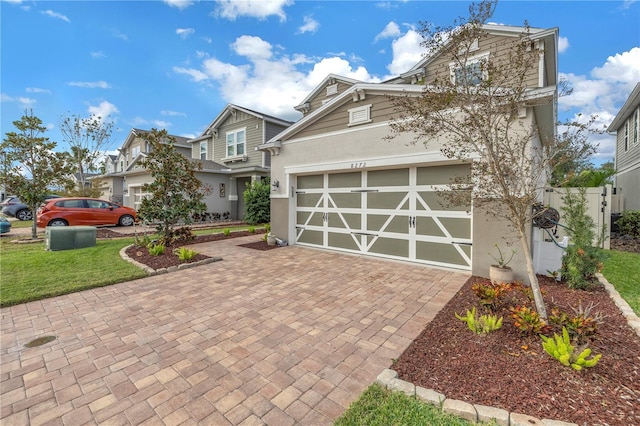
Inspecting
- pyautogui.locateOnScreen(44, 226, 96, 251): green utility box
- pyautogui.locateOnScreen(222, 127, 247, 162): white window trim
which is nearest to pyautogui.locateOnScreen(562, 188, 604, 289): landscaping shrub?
pyautogui.locateOnScreen(44, 226, 96, 251): green utility box

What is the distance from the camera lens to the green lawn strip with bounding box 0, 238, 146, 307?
4.80 metres

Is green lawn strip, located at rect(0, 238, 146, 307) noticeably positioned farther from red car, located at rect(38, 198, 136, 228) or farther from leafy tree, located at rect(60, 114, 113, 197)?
leafy tree, located at rect(60, 114, 113, 197)

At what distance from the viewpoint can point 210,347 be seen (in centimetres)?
313

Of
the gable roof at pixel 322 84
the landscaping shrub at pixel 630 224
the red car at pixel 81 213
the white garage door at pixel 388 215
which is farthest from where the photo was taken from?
the gable roof at pixel 322 84

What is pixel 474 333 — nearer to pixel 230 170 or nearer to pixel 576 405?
pixel 576 405

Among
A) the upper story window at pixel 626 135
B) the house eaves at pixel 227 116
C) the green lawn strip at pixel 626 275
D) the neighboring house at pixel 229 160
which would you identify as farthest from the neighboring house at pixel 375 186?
the upper story window at pixel 626 135

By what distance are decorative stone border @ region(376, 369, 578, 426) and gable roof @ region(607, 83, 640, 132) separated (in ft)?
51.0

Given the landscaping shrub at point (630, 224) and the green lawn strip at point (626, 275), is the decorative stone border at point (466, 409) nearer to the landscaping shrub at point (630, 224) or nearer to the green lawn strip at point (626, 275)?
the green lawn strip at point (626, 275)

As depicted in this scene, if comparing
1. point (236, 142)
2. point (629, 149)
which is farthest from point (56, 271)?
point (629, 149)

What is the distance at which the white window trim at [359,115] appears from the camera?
712 centimetres

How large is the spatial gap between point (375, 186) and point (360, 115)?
1.92 metres

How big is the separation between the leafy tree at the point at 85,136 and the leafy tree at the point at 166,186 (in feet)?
58.0

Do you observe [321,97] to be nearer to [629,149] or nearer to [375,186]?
[375,186]

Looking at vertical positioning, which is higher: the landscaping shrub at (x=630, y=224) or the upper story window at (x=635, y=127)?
the upper story window at (x=635, y=127)
